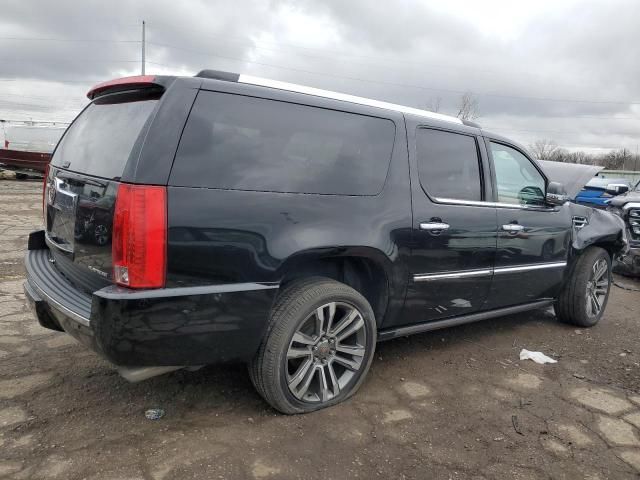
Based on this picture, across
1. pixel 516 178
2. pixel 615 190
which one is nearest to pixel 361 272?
pixel 516 178

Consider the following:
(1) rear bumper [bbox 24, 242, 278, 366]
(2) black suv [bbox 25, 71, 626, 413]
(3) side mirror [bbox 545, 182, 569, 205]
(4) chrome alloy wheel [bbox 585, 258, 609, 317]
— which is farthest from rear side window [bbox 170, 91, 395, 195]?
(4) chrome alloy wheel [bbox 585, 258, 609, 317]

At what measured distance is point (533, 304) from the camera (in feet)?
14.8

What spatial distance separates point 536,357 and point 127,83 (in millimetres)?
3562

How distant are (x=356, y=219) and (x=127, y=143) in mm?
1296

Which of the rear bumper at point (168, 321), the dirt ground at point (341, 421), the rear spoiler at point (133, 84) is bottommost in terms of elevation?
the dirt ground at point (341, 421)

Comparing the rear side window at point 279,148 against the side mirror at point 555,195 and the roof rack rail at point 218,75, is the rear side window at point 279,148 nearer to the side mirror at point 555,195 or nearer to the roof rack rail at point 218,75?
the roof rack rail at point 218,75

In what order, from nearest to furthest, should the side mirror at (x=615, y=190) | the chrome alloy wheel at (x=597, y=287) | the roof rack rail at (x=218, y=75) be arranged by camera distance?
1. the roof rack rail at (x=218, y=75)
2. the chrome alloy wheel at (x=597, y=287)
3. the side mirror at (x=615, y=190)

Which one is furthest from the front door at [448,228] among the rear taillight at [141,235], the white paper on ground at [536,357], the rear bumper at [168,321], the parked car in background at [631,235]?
the parked car in background at [631,235]

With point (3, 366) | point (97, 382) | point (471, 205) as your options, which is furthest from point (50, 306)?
point (471, 205)

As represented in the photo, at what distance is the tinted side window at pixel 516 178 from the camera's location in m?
4.09

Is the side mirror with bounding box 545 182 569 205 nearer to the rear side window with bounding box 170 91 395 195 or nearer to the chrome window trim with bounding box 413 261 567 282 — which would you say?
the chrome window trim with bounding box 413 261 567 282

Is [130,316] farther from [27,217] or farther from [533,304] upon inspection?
[27,217]

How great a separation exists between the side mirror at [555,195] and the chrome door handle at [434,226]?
1428 millimetres

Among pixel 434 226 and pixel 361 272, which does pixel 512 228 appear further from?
pixel 361 272
